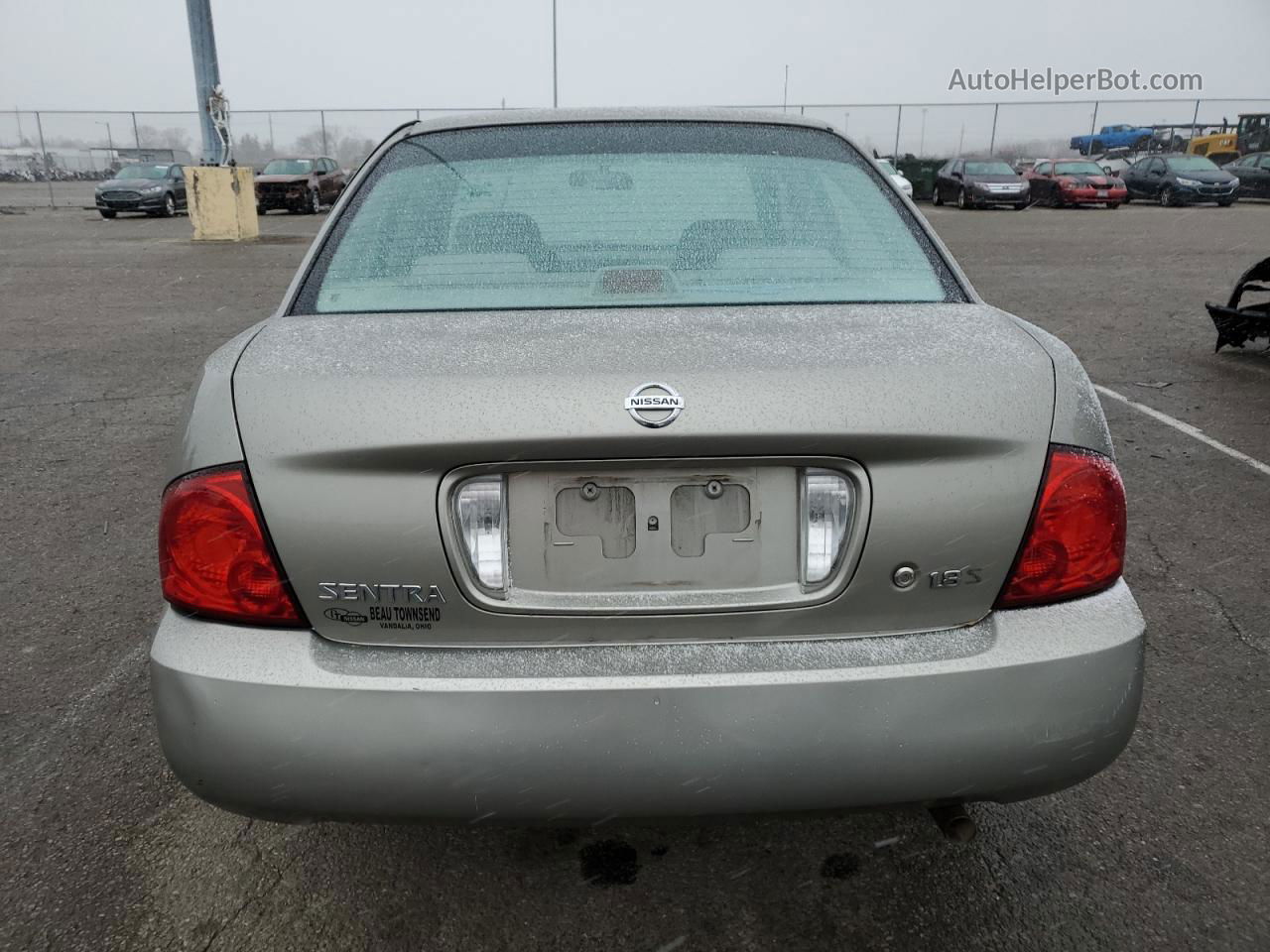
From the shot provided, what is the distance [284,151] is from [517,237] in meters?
37.9

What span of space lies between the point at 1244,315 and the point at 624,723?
24.3 ft

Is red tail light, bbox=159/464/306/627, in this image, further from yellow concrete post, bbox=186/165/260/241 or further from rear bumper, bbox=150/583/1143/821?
yellow concrete post, bbox=186/165/260/241

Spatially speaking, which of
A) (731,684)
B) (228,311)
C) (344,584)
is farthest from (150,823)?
(228,311)

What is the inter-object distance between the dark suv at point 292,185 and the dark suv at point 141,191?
1.99 metres

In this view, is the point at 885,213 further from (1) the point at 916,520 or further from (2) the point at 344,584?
(2) the point at 344,584

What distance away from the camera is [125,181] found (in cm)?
2480

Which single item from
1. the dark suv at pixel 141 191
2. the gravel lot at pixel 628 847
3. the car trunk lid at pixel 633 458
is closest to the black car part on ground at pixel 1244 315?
the gravel lot at pixel 628 847

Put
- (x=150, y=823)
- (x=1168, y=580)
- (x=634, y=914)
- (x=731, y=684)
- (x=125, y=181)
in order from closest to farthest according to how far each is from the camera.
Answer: (x=731, y=684) → (x=634, y=914) → (x=150, y=823) → (x=1168, y=580) → (x=125, y=181)

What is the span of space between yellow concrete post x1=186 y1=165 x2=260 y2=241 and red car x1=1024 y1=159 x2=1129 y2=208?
67.6ft

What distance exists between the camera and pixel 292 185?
25594mm

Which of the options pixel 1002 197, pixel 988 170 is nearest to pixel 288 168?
pixel 988 170

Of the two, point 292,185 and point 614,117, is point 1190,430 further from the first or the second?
point 292,185

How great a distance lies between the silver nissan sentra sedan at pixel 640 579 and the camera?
1591mm

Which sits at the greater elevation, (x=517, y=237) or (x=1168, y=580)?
(x=517, y=237)
